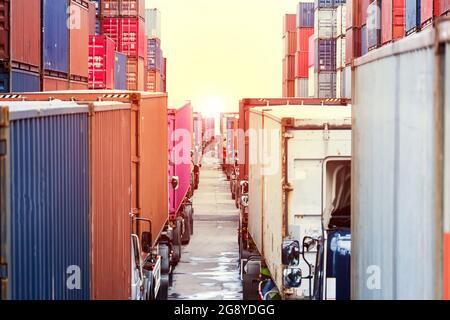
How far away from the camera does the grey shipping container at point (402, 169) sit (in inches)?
190

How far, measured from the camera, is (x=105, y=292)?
9.33m

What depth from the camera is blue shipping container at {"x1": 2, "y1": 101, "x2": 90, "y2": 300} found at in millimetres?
5668

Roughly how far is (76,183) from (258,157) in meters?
7.23

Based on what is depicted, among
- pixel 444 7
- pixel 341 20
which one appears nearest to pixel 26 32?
pixel 444 7

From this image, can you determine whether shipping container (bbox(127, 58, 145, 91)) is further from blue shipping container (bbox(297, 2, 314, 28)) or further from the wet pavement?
blue shipping container (bbox(297, 2, 314, 28))

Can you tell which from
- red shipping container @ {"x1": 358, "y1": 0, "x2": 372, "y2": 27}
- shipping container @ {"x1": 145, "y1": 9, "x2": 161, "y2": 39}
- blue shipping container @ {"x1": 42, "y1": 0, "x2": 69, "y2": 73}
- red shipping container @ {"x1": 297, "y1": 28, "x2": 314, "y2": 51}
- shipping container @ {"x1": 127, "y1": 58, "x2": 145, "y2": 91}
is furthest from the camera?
shipping container @ {"x1": 145, "y1": 9, "x2": 161, "y2": 39}

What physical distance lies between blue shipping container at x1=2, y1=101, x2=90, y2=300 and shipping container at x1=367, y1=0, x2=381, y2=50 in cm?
2505

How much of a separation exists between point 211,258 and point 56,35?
7.52 m

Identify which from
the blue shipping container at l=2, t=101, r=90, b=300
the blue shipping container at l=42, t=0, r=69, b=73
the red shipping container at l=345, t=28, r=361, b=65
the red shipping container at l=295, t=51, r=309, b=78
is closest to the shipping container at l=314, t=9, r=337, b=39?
the red shipping container at l=295, t=51, r=309, b=78

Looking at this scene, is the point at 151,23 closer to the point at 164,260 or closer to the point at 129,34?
the point at 129,34

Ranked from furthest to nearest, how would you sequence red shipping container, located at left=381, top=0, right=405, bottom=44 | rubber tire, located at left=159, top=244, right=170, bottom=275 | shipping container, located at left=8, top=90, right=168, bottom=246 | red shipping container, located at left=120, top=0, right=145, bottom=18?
red shipping container, located at left=120, top=0, right=145, bottom=18
red shipping container, located at left=381, top=0, right=405, bottom=44
rubber tire, located at left=159, top=244, right=170, bottom=275
shipping container, located at left=8, top=90, right=168, bottom=246

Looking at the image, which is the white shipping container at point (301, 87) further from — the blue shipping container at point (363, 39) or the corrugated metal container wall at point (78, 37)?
the corrugated metal container wall at point (78, 37)

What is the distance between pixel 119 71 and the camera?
40844 millimetres
